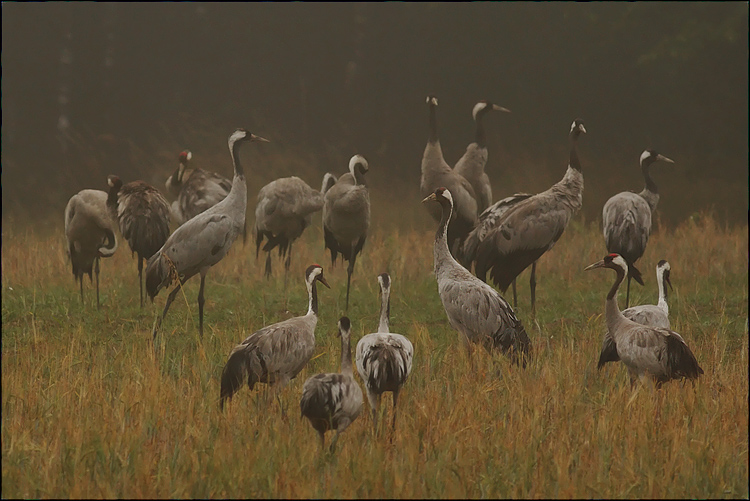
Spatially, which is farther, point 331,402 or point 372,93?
point 372,93

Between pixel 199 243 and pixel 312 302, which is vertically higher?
pixel 199 243

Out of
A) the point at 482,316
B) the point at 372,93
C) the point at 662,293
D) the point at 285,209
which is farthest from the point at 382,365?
the point at 372,93

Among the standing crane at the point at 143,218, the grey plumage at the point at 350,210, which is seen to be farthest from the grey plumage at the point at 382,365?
the standing crane at the point at 143,218

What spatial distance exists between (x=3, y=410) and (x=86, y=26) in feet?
55.0

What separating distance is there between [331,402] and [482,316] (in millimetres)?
2148

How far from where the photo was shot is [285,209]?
1141 cm

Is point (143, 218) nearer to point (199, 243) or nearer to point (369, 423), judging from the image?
point (199, 243)

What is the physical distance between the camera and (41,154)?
19.2 meters

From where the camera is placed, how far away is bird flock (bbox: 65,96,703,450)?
5574 millimetres

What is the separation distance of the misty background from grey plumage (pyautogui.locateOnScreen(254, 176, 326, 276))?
6.17m

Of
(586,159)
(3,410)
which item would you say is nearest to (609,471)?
(3,410)

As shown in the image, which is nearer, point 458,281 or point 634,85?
point 458,281

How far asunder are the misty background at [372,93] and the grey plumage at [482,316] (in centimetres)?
1087

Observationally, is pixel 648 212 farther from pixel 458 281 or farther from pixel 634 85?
pixel 634 85
